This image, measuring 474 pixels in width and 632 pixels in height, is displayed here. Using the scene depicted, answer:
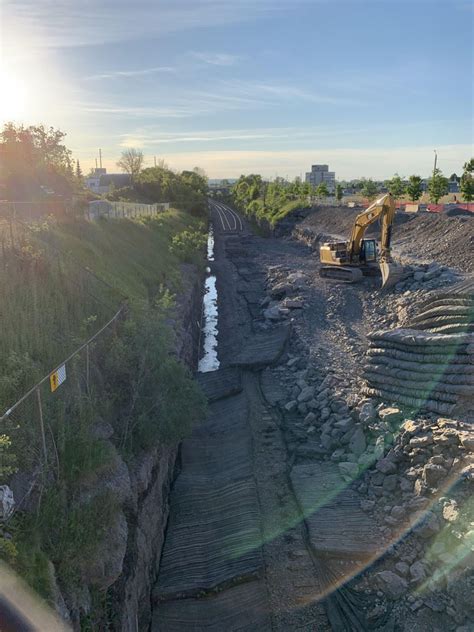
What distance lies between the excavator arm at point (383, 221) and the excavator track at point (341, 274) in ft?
3.51

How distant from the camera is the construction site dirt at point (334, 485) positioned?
29.1ft

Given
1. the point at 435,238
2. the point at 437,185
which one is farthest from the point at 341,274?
the point at 437,185

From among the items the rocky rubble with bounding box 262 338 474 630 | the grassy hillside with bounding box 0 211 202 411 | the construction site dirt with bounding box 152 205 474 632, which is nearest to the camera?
the rocky rubble with bounding box 262 338 474 630

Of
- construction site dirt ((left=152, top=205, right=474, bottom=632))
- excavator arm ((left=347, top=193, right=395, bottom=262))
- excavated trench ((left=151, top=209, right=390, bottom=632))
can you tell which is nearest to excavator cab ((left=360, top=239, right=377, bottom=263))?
excavator arm ((left=347, top=193, right=395, bottom=262))

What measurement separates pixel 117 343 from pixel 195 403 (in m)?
2.26

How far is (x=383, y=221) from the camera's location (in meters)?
25.2

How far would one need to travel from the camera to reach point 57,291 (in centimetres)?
1245

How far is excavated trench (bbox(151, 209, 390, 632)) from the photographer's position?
8898 mm

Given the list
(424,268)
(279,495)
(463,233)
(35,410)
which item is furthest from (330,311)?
(35,410)

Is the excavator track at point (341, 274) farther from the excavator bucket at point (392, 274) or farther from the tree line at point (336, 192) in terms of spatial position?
the tree line at point (336, 192)

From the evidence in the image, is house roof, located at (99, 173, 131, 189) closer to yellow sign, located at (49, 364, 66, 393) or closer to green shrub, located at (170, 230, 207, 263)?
green shrub, located at (170, 230, 207, 263)

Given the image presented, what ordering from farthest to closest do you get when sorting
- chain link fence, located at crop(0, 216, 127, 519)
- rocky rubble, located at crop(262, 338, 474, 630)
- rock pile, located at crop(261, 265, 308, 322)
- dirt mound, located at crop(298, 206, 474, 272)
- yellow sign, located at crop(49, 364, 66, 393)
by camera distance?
dirt mound, located at crop(298, 206, 474, 272) → rock pile, located at crop(261, 265, 308, 322) → rocky rubble, located at crop(262, 338, 474, 630) → yellow sign, located at crop(49, 364, 66, 393) → chain link fence, located at crop(0, 216, 127, 519)

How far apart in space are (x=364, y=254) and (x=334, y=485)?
18.3m

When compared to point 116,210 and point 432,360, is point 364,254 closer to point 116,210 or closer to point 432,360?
point 432,360
